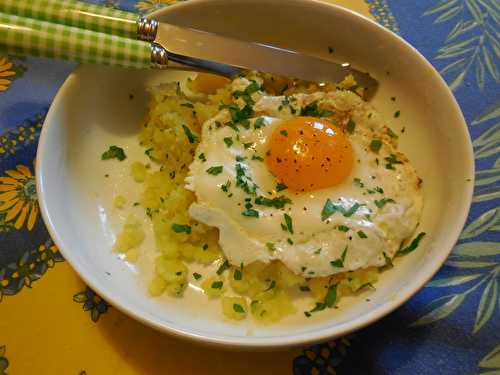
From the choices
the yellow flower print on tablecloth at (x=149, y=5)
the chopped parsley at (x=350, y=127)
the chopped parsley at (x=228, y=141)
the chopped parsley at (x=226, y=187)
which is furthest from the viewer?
the yellow flower print on tablecloth at (x=149, y=5)

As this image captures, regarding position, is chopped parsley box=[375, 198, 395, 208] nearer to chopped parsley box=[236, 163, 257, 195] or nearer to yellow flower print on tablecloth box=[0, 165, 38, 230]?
chopped parsley box=[236, 163, 257, 195]

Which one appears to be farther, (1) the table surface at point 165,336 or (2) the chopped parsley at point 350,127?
(2) the chopped parsley at point 350,127

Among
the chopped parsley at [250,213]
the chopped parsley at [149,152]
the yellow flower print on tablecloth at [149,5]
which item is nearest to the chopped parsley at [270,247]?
the chopped parsley at [250,213]

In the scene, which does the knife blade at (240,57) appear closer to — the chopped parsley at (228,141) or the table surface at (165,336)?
the chopped parsley at (228,141)

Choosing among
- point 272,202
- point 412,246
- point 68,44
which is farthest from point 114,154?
point 412,246

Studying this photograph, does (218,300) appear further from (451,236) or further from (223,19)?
(223,19)

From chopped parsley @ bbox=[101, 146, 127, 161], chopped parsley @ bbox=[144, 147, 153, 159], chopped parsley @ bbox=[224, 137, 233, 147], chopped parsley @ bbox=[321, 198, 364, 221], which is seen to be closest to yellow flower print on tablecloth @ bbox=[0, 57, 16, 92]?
chopped parsley @ bbox=[101, 146, 127, 161]

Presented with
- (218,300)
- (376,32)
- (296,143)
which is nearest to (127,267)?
(218,300)
